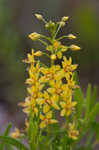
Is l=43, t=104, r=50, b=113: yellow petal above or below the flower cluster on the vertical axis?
below

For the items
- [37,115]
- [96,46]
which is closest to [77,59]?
[96,46]

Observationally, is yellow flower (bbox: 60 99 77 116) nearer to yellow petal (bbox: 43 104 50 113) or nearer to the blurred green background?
yellow petal (bbox: 43 104 50 113)

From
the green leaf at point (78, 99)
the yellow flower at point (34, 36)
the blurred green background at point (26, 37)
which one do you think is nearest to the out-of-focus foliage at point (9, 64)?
the blurred green background at point (26, 37)

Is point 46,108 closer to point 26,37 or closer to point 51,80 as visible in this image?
point 51,80

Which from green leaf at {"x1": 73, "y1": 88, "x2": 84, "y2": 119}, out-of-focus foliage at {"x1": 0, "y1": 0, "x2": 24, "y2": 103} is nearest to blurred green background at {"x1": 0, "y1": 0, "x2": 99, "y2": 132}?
out-of-focus foliage at {"x1": 0, "y1": 0, "x2": 24, "y2": 103}

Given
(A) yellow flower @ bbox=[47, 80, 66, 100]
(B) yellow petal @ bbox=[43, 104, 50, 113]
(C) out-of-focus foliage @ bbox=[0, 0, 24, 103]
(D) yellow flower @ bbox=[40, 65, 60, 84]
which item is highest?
(C) out-of-focus foliage @ bbox=[0, 0, 24, 103]

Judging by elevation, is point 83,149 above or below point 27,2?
below

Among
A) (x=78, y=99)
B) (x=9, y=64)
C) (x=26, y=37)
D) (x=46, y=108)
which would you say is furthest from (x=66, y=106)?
(x=26, y=37)

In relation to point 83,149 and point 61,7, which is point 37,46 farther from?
point 83,149
